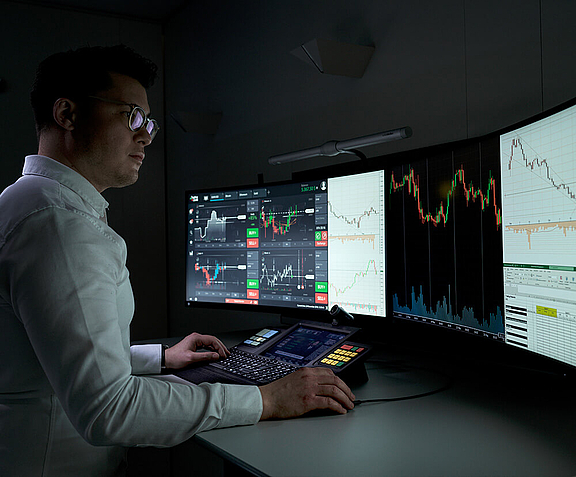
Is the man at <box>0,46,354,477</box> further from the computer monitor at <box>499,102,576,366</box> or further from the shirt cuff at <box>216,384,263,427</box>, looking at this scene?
the computer monitor at <box>499,102,576,366</box>

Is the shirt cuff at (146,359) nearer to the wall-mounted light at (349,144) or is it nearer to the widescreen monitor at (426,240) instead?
the widescreen monitor at (426,240)

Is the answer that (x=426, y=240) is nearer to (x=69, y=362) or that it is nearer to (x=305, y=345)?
(x=305, y=345)

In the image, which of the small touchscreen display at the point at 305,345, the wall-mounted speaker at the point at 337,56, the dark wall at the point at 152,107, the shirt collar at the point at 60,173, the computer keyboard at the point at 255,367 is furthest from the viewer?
the dark wall at the point at 152,107

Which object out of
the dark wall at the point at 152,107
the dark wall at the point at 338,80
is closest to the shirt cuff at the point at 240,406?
the dark wall at the point at 338,80

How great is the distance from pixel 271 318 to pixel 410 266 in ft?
3.63

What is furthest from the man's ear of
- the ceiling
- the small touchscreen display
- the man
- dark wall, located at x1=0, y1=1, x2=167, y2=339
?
the ceiling


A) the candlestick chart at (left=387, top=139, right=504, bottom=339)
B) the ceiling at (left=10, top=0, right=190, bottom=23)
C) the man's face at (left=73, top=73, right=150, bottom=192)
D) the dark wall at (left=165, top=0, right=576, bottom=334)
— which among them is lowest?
the candlestick chart at (left=387, top=139, right=504, bottom=339)

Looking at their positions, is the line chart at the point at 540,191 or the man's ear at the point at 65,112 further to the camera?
the man's ear at the point at 65,112

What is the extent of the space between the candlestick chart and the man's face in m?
0.67

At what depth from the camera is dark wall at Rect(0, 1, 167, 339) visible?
10.1ft

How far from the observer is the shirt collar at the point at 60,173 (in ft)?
3.17

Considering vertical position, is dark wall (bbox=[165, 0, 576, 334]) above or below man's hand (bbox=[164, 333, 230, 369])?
above

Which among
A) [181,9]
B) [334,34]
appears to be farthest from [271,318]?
[181,9]

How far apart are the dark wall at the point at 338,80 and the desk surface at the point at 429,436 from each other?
2.31 feet
